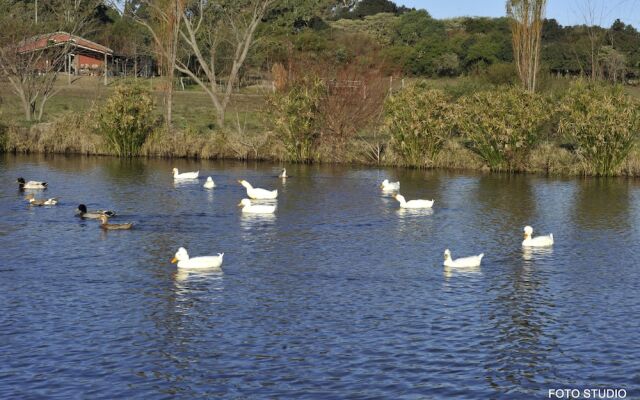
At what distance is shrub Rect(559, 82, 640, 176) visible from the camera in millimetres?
46969

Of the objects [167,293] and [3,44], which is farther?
[3,44]

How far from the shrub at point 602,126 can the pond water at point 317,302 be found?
1022cm

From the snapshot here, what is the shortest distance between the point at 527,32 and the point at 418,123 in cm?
1074

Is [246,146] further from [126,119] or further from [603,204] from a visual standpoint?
[603,204]

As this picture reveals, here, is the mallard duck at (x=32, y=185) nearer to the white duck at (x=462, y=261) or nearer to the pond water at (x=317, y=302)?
the pond water at (x=317, y=302)

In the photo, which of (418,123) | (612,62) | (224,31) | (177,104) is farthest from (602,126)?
(224,31)

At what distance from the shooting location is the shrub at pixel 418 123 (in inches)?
1998

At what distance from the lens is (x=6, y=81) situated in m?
75.4

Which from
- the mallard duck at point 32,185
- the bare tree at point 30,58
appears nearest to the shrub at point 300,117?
the mallard duck at point 32,185

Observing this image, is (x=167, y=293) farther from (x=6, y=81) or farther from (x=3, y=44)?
(x=6, y=81)

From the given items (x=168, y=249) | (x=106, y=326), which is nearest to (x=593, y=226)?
(x=168, y=249)

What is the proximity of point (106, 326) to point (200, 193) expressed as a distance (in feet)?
65.9

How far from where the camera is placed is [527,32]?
186ft

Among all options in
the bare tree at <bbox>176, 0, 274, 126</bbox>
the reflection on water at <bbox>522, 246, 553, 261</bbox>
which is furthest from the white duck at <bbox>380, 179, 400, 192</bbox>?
the bare tree at <bbox>176, 0, 274, 126</bbox>
